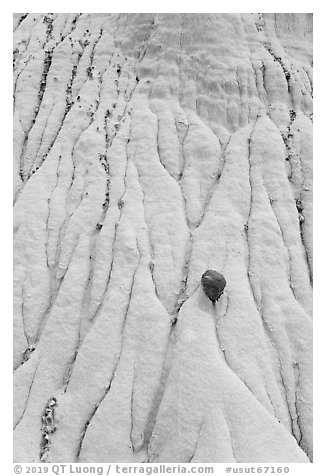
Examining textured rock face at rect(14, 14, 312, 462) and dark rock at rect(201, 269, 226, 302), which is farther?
dark rock at rect(201, 269, 226, 302)

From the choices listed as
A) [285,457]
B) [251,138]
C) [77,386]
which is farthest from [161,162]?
[285,457]

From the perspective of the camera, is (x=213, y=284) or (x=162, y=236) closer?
(x=213, y=284)

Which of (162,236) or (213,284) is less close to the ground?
(162,236)

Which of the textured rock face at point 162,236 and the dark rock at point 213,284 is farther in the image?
the dark rock at point 213,284
